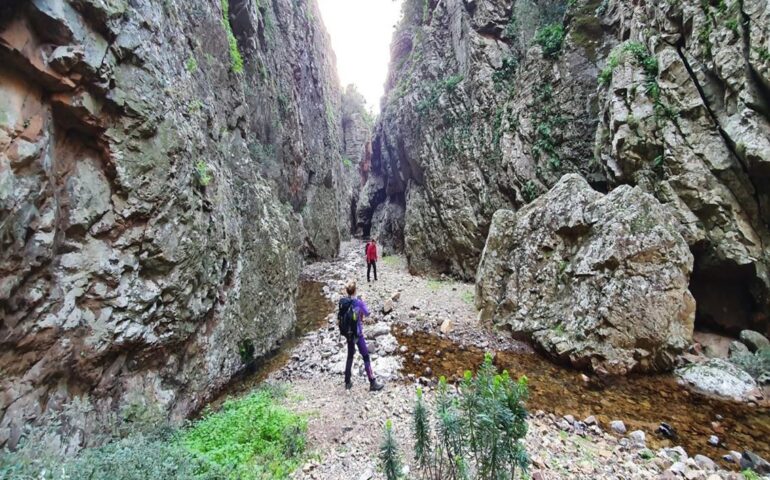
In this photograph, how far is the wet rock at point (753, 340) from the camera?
Answer: 283 inches

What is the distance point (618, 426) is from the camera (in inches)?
209

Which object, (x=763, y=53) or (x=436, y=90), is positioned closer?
(x=763, y=53)

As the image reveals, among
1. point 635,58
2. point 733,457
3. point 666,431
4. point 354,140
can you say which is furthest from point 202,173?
point 354,140

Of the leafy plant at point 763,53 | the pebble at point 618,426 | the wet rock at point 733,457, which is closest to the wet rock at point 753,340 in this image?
the wet rock at point 733,457

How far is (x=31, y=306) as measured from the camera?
147 inches

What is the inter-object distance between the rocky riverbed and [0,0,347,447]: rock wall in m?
2.14

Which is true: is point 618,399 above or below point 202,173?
below

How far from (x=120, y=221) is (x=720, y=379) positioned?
38.5 feet

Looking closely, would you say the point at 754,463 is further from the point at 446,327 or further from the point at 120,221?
the point at 120,221

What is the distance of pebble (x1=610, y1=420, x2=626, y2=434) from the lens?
5.24 m

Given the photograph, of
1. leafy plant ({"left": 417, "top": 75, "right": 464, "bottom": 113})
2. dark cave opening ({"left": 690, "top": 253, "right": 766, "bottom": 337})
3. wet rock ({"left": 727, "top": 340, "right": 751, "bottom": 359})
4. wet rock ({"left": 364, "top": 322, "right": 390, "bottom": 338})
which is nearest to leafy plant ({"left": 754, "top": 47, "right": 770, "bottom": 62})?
dark cave opening ({"left": 690, "top": 253, "right": 766, "bottom": 337})

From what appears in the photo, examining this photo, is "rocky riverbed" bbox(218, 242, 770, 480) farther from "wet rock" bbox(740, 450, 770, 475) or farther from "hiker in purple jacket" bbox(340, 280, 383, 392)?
"hiker in purple jacket" bbox(340, 280, 383, 392)

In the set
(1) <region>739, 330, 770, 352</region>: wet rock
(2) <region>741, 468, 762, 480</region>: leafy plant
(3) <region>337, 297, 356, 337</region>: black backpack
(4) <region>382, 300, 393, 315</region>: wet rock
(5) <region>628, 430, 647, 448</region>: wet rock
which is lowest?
(5) <region>628, 430, 647, 448</region>: wet rock

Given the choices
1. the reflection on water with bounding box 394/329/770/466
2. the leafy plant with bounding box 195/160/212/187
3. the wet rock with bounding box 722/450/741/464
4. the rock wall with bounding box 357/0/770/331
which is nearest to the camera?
the wet rock with bounding box 722/450/741/464
